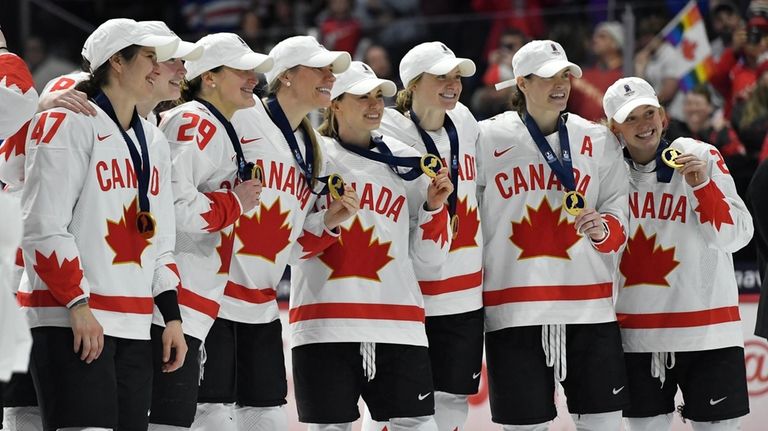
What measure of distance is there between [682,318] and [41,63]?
575cm

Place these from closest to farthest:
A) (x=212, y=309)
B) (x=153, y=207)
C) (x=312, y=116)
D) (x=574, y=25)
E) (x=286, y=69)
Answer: (x=153, y=207), (x=212, y=309), (x=286, y=69), (x=312, y=116), (x=574, y=25)

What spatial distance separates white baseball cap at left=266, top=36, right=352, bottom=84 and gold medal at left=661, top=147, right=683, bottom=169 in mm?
1428

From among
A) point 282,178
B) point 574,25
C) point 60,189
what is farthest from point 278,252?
point 574,25

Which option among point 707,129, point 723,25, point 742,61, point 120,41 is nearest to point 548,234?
point 120,41

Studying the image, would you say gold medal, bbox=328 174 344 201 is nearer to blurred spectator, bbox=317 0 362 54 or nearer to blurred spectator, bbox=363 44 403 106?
blurred spectator, bbox=363 44 403 106

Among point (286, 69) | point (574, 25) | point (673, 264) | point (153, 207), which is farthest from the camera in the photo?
point (574, 25)

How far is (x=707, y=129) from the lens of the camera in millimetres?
8883

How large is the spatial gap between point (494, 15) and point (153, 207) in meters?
5.05

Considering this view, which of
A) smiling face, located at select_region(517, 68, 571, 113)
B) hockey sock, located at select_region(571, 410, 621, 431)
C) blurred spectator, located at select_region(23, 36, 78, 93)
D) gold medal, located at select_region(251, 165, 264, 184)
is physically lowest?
hockey sock, located at select_region(571, 410, 621, 431)

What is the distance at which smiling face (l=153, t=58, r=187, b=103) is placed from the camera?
15.5 feet

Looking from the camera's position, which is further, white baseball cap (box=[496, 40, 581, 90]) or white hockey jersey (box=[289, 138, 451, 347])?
white baseball cap (box=[496, 40, 581, 90])

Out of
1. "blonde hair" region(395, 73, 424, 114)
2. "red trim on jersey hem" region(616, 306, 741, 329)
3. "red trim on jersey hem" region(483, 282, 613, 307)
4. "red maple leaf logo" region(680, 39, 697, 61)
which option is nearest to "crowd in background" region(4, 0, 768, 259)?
"red maple leaf logo" region(680, 39, 697, 61)

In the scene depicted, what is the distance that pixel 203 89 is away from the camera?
5.35 meters

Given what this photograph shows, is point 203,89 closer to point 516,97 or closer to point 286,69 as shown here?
point 286,69
